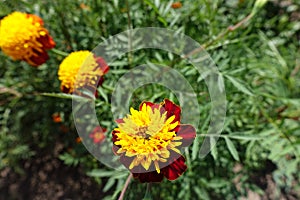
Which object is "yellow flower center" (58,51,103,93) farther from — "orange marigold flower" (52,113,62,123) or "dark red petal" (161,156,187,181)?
"orange marigold flower" (52,113,62,123)

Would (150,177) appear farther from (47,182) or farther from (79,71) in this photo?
(47,182)

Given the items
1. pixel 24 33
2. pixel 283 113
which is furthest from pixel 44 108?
pixel 283 113

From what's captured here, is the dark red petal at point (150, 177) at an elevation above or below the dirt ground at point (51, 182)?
above

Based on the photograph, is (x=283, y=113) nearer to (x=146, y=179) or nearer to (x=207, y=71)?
(x=207, y=71)

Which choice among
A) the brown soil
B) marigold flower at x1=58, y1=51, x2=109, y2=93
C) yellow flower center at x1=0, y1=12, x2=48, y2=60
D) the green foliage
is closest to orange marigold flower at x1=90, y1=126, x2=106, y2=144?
the green foliage

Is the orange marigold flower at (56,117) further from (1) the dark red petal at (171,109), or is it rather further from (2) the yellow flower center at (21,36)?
(1) the dark red petal at (171,109)

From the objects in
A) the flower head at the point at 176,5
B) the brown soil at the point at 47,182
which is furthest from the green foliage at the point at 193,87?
the brown soil at the point at 47,182

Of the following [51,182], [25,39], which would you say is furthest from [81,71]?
[51,182]
